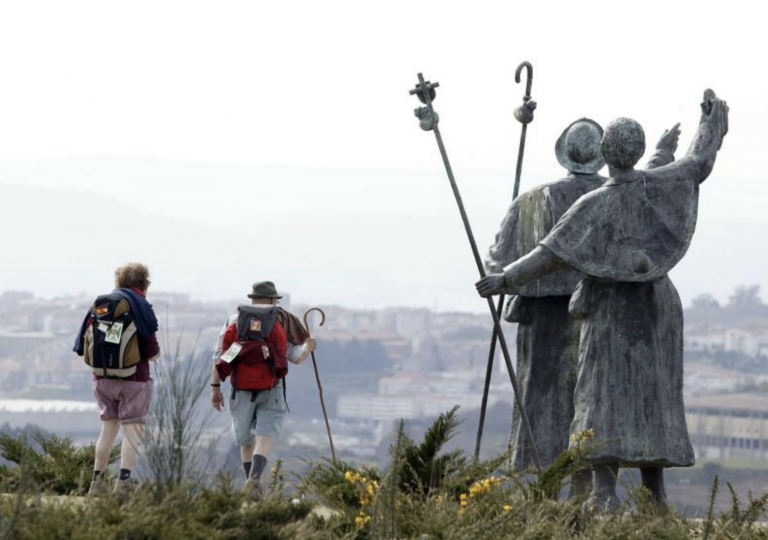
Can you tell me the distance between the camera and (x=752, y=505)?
11.2 metres

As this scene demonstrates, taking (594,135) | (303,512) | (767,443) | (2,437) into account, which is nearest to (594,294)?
(594,135)

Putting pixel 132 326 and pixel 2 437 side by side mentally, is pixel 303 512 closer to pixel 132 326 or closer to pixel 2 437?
pixel 132 326

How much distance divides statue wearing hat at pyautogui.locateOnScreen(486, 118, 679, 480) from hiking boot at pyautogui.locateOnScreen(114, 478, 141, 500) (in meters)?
2.81

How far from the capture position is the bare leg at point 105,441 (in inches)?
465

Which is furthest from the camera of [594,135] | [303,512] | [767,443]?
[767,443]

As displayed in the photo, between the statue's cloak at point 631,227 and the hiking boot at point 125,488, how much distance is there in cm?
285

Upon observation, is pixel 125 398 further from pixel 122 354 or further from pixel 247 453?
pixel 247 453

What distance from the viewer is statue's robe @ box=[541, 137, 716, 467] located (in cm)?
1202

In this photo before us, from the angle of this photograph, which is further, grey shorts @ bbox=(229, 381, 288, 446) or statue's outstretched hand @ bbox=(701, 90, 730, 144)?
grey shorts @ bbox=(229, 381, 288, 446)

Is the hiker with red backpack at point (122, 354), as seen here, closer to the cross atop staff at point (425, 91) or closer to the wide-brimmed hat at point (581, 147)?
the cross atop staff at point (425, 91)

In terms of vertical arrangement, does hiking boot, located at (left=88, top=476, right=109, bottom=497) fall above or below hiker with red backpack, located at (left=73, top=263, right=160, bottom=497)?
below

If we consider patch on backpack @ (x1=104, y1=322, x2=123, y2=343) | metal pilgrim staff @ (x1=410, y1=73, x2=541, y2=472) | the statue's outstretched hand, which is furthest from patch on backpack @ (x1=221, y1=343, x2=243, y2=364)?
the statue's outstretched hand

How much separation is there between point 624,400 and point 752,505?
118 centimetres

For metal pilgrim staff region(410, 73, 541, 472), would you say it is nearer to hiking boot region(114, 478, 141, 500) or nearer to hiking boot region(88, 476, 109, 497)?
hiking boot region(114, 478, 141, 500)
